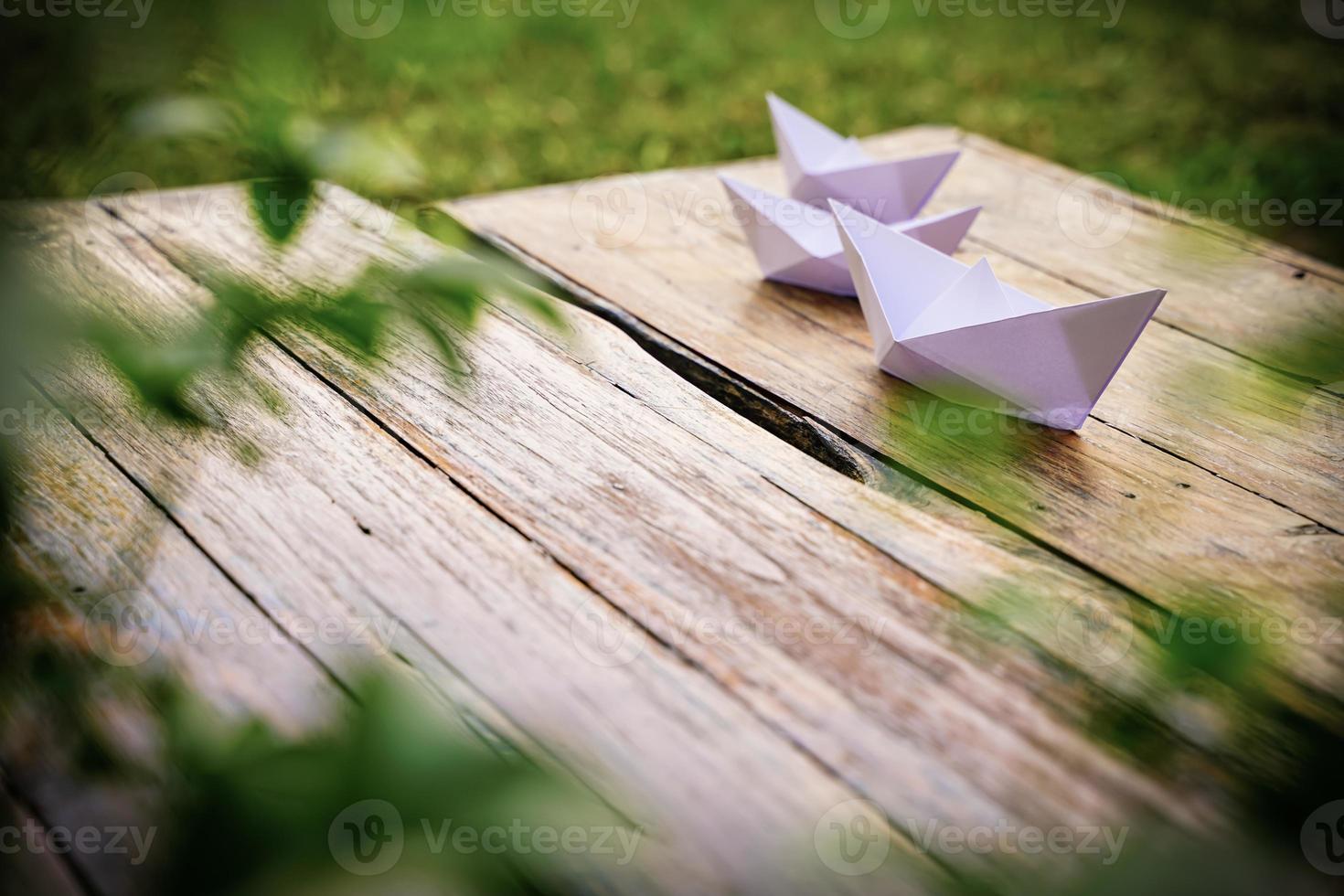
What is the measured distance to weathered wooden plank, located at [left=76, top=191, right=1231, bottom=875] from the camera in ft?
2.19

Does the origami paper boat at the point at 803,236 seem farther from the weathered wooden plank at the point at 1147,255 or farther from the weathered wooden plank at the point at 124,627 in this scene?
the weathered wooden plank at the point at 124,627

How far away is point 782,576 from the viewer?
81cm

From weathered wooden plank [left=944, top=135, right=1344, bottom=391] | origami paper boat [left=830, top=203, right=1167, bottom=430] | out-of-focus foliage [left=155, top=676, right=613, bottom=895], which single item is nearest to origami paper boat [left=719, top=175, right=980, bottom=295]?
origami paper boat [left=830, top=203, right=1167, bottom=430]

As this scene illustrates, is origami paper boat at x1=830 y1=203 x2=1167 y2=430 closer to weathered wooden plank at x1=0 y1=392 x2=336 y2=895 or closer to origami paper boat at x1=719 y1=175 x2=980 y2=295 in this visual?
origami paper boat at x1=719 y1=175 x2=980 y2=295

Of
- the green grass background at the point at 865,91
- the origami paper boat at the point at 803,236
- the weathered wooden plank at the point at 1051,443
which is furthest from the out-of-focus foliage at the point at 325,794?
the green grass background at the point at 865,91

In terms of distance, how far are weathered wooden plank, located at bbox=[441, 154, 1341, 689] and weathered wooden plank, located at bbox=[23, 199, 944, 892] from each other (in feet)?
1.14

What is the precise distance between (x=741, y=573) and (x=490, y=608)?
0.20 metres

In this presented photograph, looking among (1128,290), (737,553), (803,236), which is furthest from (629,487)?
(1128,290)

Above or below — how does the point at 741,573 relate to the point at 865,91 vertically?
below

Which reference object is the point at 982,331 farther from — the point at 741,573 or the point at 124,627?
the point at 124,627

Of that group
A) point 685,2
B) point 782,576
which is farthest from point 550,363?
point 685,2

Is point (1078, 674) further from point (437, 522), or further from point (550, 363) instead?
point (550, 363)

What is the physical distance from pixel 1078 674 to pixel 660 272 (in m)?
0.82

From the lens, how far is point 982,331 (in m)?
1.00
